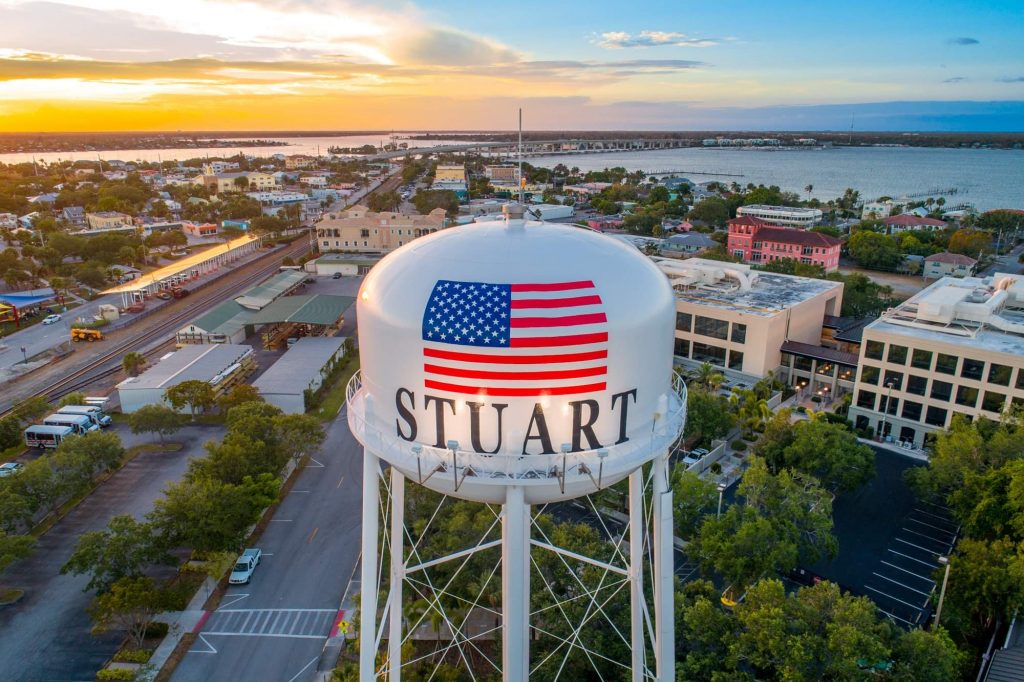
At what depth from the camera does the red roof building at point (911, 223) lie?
100312mm

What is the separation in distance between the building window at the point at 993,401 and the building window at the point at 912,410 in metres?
2.97

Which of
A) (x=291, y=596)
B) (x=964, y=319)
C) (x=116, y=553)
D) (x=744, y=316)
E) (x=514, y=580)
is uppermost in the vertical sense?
(x=514, y=580)

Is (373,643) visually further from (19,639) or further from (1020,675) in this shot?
(1020,675)

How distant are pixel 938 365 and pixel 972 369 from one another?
1.53 metres

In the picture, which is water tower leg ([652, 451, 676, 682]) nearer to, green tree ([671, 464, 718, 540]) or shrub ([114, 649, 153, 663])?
green tree ([671, 464, 718, 540])

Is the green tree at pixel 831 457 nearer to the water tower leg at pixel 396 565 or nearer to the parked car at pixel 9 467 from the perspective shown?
the water tower leg at pixel 396 565

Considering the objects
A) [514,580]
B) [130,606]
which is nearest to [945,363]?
[514,580]

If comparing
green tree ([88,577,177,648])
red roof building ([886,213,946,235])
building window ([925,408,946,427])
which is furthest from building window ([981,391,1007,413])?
red roof building ([886,213,946,235])

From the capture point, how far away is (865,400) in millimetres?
38469

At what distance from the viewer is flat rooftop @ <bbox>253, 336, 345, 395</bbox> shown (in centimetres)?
4069

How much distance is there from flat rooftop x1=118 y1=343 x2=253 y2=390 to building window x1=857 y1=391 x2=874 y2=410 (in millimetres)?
39477

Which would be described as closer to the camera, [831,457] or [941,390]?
[831,457]

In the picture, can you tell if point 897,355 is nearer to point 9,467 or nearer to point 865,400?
point 865,400

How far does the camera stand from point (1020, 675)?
61.2 feet
